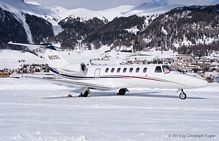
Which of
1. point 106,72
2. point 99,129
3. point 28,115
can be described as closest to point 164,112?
point 99,129

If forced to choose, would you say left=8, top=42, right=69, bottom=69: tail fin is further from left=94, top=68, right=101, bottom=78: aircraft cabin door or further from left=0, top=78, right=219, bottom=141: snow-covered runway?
left=0, top=78, right=219, bottom=141: snow-covered runway

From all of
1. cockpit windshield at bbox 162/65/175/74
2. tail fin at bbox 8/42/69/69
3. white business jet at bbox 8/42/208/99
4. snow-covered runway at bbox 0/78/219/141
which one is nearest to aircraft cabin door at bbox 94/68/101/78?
white business jet at bbox 8/42/208/99

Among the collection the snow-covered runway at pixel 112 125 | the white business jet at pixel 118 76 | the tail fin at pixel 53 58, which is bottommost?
the snow-covered runway at pixel 112 125

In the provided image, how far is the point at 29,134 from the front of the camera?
9.98 meters

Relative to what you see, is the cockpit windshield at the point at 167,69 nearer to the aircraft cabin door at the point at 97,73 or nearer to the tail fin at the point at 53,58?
the aircraft cabin door at the point at 97,73

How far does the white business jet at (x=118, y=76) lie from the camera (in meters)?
21.0

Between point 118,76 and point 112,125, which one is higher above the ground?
point 118,76

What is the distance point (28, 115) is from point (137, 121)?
471 cm

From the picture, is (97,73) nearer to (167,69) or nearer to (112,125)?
(167,69)

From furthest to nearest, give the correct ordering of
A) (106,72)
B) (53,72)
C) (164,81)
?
(53,72) → (106,72) → (164,81)

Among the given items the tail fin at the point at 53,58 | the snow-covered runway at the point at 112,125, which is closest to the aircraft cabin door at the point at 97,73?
the tail fin at the point at 53,58

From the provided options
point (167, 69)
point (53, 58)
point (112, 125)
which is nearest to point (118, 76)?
point (167, 69)

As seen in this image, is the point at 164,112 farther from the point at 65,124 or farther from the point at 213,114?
the point at 65,124

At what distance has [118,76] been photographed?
24062 millimetres
